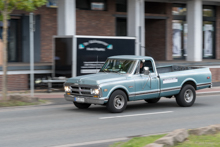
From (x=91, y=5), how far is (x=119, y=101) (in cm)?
1264

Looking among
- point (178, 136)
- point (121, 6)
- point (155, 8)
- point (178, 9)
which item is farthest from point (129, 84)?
point (178, 9)

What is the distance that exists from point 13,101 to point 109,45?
5765 millimetres

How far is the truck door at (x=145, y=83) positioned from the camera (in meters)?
12.4

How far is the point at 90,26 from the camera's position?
Result: 78.0 ft

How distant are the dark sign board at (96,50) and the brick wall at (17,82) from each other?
2449mm

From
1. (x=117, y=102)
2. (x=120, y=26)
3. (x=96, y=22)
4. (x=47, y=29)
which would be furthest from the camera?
(x=120, y=26)

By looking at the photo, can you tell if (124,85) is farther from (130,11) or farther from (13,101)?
(130,11)

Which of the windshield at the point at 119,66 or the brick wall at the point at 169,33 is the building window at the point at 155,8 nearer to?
the brick wall at the point at 169,33

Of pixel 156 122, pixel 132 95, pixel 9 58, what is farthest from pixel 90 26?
pixel 156 122

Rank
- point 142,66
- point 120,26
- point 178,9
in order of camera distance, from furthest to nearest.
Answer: point 178,9, point 120,26, point 142,66

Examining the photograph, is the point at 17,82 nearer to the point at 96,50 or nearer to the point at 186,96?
the point at 96,50

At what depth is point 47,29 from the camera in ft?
72.6

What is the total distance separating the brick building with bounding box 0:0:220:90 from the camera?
19.8m

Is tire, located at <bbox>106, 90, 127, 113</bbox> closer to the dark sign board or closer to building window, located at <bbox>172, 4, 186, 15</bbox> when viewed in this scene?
the dark sign board
